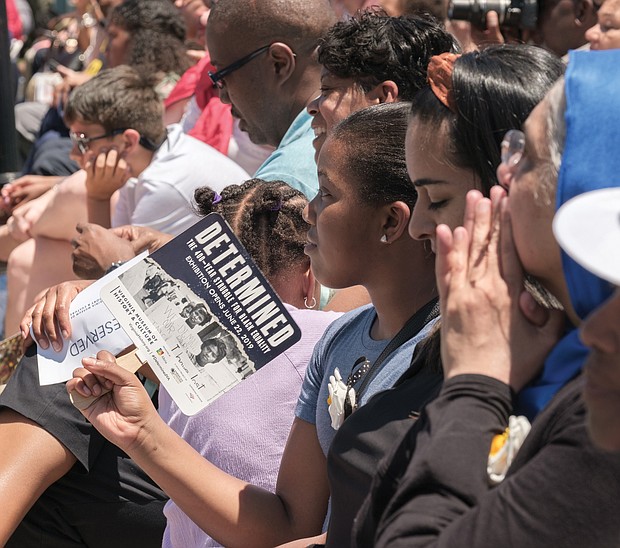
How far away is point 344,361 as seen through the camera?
2021mm

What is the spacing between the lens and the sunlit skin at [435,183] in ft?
5.60

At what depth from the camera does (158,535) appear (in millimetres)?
3000

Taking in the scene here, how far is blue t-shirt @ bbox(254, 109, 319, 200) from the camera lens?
3133mm

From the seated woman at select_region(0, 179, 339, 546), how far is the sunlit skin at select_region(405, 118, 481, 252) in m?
0.71

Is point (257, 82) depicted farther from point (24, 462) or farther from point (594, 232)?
point (594, 232)

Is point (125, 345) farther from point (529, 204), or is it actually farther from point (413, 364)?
point (529, 204)

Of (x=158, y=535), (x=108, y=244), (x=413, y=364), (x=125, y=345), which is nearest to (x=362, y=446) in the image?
(x=413, y=364)

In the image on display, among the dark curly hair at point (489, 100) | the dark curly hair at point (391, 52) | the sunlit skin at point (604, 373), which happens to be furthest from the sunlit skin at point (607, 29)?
the sunlit skin at point (604, 373)

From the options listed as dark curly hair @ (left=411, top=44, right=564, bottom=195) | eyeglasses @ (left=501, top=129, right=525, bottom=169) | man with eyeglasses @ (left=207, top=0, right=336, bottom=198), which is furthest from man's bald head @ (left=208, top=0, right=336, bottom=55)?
eyeglasses @ (left=501, top=129, right=525, bottom=169)

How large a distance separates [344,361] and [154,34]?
443 cm

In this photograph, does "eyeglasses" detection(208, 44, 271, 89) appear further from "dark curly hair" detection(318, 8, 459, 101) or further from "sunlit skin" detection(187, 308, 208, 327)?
"sunlit skin" detection(187, 308, 208, 327)

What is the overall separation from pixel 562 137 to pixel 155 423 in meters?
1.11

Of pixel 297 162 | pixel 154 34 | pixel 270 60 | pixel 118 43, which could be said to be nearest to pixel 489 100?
pixel 297 162

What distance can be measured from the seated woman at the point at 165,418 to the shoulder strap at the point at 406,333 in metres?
0.45
